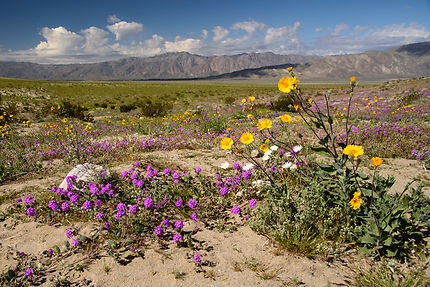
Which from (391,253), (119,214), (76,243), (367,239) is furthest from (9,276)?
(391,253)

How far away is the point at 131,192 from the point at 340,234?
2.95 metres

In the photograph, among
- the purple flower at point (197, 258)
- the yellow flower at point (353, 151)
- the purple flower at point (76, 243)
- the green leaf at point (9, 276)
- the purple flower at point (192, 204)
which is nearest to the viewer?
the yellow flower at point (353, 151)

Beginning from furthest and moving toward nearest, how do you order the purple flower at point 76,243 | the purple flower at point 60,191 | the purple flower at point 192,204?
the purple flower at point 60,191, the purple flower at point 192,204, the purple flower at point 76,243

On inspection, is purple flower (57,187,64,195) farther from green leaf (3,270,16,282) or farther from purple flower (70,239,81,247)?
green leaf (3,270,16,282)

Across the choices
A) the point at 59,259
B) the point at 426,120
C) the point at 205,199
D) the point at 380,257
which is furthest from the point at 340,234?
the point at 426,120

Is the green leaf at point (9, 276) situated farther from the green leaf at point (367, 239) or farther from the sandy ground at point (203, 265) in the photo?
the green leaf at point (367, 239)

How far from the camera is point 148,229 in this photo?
9.64 feet

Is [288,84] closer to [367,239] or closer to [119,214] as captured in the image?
[367,239]

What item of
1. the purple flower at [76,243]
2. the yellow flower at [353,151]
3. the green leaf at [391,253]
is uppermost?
the yellow flower at [353,151]

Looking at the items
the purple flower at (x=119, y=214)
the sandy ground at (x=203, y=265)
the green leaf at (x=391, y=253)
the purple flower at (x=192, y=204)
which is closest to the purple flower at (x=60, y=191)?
the sandy ground at (x=203, y=265)

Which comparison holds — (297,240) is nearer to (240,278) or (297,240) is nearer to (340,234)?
(340,234)

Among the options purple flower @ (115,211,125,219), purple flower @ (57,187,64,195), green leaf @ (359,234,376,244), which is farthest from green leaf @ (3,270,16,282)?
green leaf @ (359,234,376,244)

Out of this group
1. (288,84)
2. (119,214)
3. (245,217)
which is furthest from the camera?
(245,217)

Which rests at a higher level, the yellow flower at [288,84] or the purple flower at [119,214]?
the yellow flower at [288,84]
